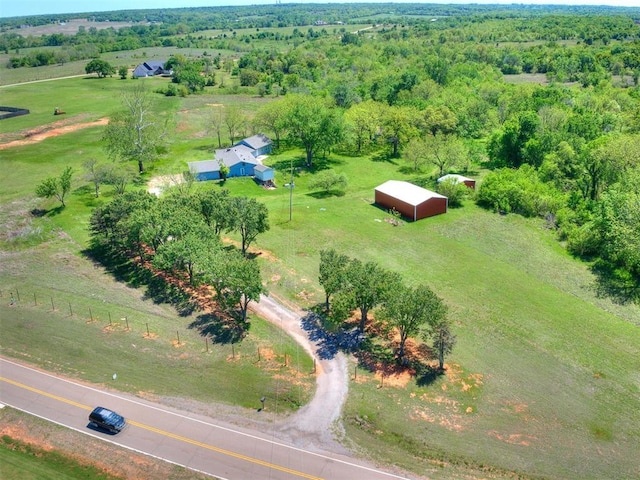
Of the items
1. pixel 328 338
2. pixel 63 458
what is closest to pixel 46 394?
pixel 63 458

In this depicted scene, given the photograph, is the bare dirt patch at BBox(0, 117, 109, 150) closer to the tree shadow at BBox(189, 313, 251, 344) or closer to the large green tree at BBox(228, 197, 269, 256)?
the large green tree at BBox(228, 197, 269, 256)

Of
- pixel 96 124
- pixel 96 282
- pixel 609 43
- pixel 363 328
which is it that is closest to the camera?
pixel 363 328

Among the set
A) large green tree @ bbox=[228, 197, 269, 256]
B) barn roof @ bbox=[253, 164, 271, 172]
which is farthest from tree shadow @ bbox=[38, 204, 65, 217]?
barn roof @ bbox=[253, 164, 271, 172]

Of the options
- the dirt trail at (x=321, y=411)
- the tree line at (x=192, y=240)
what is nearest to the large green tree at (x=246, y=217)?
the tree line at (x=192, y=240)

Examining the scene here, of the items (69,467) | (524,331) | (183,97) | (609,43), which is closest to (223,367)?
(69,467)

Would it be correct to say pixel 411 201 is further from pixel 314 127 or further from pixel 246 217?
pixel 314 127

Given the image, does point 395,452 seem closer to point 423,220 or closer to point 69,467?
point 69,467
